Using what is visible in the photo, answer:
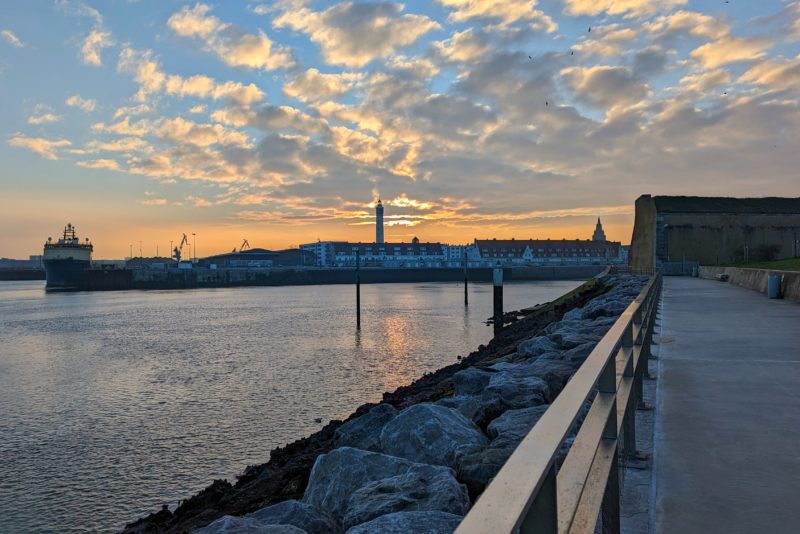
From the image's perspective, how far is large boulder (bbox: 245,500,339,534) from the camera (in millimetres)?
4066

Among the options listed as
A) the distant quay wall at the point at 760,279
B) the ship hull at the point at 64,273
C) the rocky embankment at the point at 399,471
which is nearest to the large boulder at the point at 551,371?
the rocky embankment at the point at 399,471

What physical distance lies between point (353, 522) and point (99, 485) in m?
8.66

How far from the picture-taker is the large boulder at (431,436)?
4.90m

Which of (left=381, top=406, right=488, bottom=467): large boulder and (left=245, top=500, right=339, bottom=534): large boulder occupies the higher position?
(left=381, top=406, right=488, bottom=467): large boulder

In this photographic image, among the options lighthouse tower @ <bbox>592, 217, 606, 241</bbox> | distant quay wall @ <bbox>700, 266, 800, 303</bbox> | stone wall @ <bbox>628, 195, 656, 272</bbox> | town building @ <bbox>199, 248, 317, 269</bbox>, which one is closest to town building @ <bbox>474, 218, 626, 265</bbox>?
lighthouse tower @ <bbox>592, 217, 606, 241</bbox>

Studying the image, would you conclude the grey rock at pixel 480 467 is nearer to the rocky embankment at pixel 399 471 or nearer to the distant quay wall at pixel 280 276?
the rocky embankment at pixel 399 471

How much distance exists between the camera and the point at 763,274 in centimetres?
2269

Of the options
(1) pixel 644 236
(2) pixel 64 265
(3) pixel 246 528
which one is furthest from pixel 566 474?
(2) pixel 64 265

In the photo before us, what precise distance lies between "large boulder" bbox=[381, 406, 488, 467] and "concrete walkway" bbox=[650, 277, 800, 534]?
156 centimetres

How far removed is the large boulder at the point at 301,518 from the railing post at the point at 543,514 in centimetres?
295

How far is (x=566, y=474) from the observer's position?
81.2 inches

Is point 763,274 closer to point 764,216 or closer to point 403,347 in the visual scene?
point 403,347

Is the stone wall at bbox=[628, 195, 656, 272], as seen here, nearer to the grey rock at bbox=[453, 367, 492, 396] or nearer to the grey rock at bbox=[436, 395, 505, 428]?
the grey rock at bbox=[453, 367, 492, 396]

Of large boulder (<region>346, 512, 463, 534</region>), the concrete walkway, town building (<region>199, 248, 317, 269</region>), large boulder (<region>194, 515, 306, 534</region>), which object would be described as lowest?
large boulder (<region>194, 515, 306, 534</region>)
